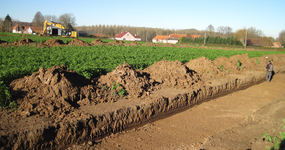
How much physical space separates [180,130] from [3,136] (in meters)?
4.86

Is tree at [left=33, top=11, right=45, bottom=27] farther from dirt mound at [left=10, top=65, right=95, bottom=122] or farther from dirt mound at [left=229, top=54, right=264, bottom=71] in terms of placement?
dirt mound at [left=10, top=65, right=95, bottom=122]

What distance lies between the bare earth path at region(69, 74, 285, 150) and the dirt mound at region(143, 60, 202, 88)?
1.40m

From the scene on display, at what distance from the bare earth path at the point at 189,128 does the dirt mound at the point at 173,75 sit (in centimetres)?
140

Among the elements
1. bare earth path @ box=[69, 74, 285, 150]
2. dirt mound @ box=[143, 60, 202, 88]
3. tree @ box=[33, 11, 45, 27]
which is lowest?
bare earth path @ box=[69, 74, 285, 150]

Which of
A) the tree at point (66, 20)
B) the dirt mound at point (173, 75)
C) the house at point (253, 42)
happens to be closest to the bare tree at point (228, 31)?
the house at point (253, 42)

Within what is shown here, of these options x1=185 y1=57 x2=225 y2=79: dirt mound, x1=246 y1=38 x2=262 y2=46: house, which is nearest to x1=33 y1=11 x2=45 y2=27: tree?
x1=185 y1=57 x2=225 y2=79: dirt mound

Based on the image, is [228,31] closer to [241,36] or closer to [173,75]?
[241,36]

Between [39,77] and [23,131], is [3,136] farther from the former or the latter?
[39,77]

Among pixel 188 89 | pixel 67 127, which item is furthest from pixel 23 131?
pixel 188 89

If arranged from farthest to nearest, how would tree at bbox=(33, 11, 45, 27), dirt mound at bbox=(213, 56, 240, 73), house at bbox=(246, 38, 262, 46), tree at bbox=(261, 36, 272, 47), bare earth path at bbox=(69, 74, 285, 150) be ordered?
house at bbox=(246, 38, 262, 46) < tree at bbox=(261, 36, 272, 47) < tree at bbox=(33, 11, 45, 27) < dirt mound at bbox=(213, 56, 240, 73) < bare earth path at bbox=(69, 74, 285, 150)

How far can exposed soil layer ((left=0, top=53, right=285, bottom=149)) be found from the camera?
476 cm

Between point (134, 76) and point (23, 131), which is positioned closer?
point (23, 131)

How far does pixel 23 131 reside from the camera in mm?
4480

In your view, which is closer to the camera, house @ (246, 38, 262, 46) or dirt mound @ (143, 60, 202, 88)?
dirt mound @ (143, 60, 202, 88)
